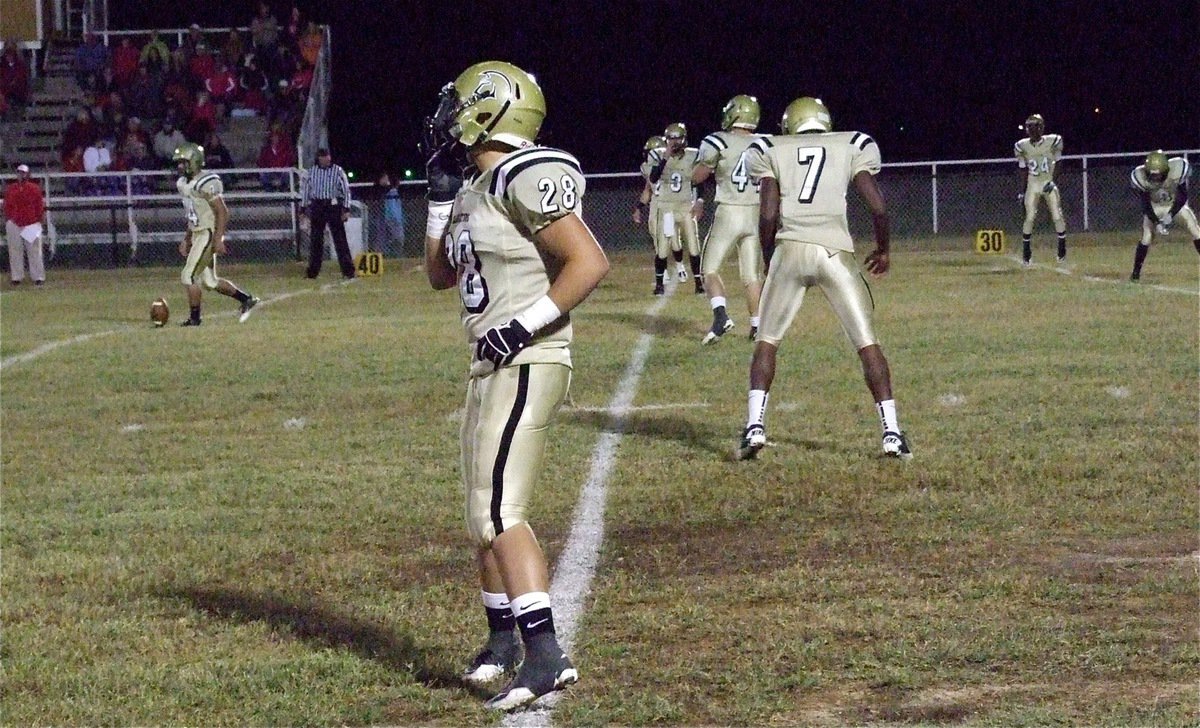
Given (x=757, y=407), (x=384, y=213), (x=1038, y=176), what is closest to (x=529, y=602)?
(x=757, y=407)

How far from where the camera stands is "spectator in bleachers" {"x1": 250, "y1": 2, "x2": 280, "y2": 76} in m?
30.2

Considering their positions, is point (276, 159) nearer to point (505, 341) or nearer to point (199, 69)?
point (199, 69)

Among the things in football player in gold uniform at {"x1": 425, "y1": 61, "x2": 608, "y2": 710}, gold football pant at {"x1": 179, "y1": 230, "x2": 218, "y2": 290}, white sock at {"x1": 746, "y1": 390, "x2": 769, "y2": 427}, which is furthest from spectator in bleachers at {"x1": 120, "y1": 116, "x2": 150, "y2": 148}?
football player in gold uniform at {"x1": 425, "y1": 61, "x2": 608, "y2": 710}

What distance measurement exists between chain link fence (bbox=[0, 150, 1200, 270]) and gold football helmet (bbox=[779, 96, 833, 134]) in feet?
62.2

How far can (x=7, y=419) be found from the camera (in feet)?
33.7

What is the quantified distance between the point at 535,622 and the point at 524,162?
120cm

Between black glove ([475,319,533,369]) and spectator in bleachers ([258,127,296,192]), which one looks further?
spectator in bleachers ([258,127,296,192])

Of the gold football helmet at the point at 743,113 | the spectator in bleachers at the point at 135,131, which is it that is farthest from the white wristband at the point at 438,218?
the spectator in bleachers at the point at 135,131

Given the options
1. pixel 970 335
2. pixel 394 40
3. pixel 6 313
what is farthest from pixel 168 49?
pixel 970 335

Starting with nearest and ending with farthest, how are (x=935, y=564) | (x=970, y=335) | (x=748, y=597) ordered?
(x=748, y=597) < (x=935, y=564) < (x=970, y=335)

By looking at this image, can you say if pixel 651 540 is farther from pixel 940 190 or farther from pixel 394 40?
pixel 394 40

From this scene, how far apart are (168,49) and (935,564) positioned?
27.6 m

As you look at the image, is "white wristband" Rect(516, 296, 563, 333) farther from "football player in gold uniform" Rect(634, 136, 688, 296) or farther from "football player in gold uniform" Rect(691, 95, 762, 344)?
"football player in gold uniform" Rect(634, 136, 688, 296)

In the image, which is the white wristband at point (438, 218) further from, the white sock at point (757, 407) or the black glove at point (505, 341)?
the white sock at point (757, 407)
